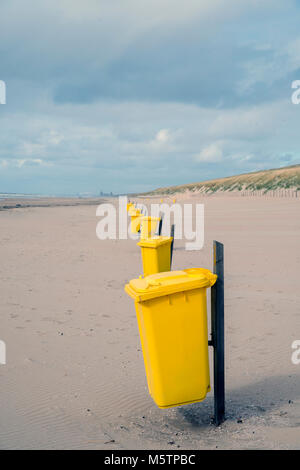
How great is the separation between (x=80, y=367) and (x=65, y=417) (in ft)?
3.58

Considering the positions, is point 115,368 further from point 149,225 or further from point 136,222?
point 136,222

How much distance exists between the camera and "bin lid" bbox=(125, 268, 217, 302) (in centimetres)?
329

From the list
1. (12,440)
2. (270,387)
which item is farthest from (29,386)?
(270,387)

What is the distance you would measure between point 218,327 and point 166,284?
0.66 meters

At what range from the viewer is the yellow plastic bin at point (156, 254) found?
27.5 ft

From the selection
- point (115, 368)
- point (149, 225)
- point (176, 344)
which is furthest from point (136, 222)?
point (176, 344)

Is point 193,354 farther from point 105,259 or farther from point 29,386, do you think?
point 105,259

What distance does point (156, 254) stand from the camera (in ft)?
27.5

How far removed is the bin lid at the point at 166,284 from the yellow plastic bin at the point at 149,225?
28.0 feet
